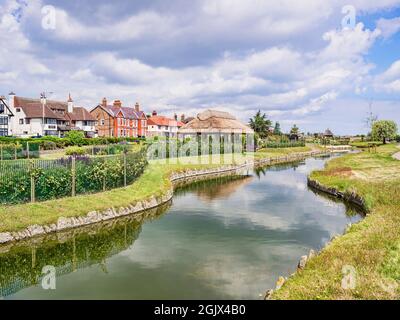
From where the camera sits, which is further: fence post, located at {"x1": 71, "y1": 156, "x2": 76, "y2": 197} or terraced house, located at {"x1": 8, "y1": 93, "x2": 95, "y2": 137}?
terraced house, located at {"x1": 8, "y1": 93, "x2": 95, "y2": 137}

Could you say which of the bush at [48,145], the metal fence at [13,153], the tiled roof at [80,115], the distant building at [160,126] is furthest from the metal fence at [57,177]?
the distant building at [160,126]

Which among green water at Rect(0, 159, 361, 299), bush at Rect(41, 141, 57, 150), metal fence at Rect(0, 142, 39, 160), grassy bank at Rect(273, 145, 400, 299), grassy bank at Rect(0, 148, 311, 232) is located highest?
bush at Rect(41, 141, 57, 150)

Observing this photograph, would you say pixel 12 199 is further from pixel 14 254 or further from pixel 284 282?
pixel 284 282

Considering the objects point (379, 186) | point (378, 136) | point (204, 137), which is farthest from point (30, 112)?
point (378, 136)

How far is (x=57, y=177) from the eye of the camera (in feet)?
63.8

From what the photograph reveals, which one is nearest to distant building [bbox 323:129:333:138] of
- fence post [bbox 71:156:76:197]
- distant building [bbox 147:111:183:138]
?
distant building [bbox 147:111:183:138]

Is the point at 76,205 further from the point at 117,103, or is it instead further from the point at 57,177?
the point at 117,103

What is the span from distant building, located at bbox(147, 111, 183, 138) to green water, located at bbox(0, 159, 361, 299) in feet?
A: 280

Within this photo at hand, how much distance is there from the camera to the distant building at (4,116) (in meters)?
70.4

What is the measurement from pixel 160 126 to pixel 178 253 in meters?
96.8

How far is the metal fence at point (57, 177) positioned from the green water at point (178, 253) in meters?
3.31

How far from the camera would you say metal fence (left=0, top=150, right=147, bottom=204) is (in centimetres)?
1766

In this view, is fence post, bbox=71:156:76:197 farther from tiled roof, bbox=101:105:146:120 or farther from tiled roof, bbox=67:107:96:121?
tiled roof, bbox=101:105:146:120

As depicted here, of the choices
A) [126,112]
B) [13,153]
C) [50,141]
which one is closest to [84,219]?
[13,153]
